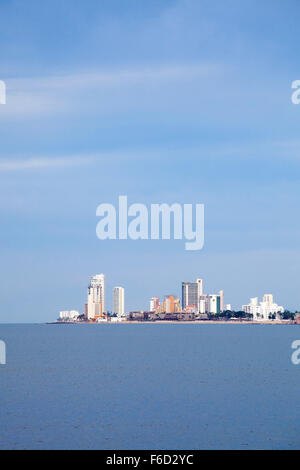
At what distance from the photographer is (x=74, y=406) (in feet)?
235

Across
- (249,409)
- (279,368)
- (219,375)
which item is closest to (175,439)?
(249,409)

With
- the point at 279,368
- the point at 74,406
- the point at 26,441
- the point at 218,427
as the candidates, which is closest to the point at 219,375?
the point at 279,368

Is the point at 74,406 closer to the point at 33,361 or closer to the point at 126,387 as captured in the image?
the point at 126,387

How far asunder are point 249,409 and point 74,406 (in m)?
17.0

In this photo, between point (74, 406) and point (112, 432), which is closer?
point (112, 432)

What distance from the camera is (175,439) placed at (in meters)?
55.8
